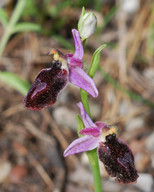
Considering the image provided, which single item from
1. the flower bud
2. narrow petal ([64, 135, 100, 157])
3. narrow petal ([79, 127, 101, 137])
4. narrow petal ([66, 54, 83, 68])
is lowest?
narrow petal ([64, 135, 100, 157])

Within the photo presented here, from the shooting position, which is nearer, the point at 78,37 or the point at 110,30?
the point at 78,37

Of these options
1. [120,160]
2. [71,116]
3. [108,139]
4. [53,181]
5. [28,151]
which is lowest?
[120,160]

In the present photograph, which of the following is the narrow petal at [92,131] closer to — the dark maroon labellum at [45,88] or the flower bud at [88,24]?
the dark maroon labellum at [45,88]

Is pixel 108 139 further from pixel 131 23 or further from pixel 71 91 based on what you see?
pixel 131 23

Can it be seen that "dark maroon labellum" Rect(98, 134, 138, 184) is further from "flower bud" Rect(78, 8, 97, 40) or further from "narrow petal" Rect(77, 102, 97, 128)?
"flower bud" Rect(78, 8, 97, 40)

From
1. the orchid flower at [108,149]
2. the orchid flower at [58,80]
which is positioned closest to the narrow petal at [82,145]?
the orchid flower at [108,149]

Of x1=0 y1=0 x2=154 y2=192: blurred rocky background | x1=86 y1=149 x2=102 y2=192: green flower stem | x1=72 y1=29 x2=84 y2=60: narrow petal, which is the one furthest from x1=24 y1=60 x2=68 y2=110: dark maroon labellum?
x1=0 y1=0 x2=154 y2=192: blurred rocky background

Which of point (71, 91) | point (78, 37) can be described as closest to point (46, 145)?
point (71, 91)

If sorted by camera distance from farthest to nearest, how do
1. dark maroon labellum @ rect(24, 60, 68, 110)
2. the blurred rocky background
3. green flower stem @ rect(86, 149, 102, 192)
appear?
the blurred rocky background
green flower stem @ rect(86, 149, 102, 192)
dark maroon labellum @ rect(24, 60, 68, 110)
